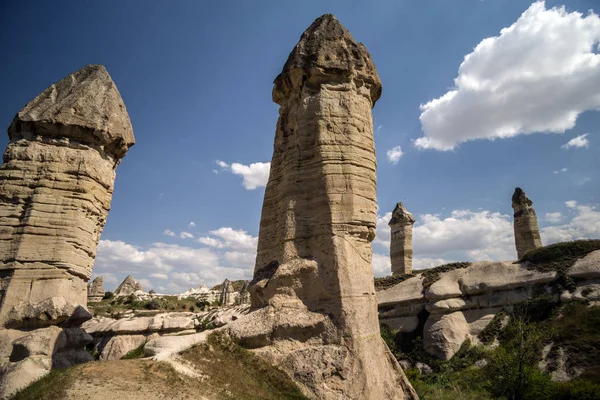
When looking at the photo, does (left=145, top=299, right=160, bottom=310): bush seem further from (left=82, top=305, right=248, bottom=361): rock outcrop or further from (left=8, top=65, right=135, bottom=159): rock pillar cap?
(left=8, top=65, right=135, bottom=159): rock pillar cap

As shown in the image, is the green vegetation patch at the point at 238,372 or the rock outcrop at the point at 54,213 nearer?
the green vegetation patch at the point at 238,372

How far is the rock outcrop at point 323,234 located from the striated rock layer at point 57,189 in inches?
204

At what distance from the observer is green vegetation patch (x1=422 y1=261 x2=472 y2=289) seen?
21.8 metres

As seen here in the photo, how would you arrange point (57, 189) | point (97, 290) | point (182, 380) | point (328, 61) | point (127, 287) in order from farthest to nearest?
point (127, 287) < point (97, 290) < point (57, 189) < point (328, 61) < point (182, 380)

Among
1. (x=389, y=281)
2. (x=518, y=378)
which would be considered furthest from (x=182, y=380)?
(x=389, y=281)

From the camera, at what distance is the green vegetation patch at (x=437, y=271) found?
2181 cm

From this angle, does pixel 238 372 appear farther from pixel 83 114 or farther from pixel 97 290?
pixel 97 290

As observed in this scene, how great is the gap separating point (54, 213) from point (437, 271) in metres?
19.5

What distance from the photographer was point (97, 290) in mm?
35031

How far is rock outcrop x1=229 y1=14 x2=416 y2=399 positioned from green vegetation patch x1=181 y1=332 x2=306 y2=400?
257mm

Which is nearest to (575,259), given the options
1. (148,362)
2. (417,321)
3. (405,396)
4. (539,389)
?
(417,321)

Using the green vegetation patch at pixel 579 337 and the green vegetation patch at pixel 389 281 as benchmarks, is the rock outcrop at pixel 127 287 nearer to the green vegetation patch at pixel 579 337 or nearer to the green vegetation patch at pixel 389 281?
the green vegetation patch at pixel 389 281

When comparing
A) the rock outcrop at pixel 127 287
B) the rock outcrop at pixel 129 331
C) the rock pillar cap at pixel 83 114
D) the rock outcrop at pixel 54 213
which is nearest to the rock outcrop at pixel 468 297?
the rock outcrop at pixel 129 331

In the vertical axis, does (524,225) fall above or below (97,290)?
above
